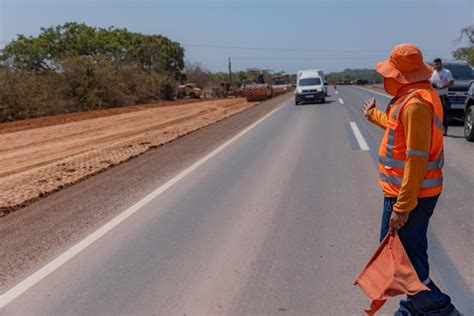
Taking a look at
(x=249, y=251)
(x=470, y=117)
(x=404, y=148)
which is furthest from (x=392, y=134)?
(x=470, y=117)

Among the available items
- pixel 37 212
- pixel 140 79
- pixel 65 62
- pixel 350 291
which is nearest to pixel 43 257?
pixel 37 212

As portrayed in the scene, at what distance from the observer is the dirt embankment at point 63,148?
10.8 meters

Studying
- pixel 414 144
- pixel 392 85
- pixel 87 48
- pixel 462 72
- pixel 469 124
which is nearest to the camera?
pixel 414 144

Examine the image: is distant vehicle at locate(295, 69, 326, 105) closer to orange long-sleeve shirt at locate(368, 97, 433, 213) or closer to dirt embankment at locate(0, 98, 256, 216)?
dirt embankment at locate(0, 98, 256, 216)

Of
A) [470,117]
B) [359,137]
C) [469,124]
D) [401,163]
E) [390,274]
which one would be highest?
[401,163]

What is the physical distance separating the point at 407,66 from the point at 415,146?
0.54m

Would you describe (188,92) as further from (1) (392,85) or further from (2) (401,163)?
(2) (401,163)

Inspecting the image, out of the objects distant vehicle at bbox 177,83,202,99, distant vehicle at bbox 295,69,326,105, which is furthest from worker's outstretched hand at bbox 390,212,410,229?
distant vehicle at bbox 177,83,202,99

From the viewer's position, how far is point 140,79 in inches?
1937

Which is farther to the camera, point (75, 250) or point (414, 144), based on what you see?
point (75, 250)

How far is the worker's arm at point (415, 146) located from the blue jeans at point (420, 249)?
7.1 inches

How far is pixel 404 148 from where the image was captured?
3.53 meters

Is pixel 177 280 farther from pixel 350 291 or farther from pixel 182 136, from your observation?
pixel 182 136

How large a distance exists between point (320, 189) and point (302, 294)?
442 centimetres
